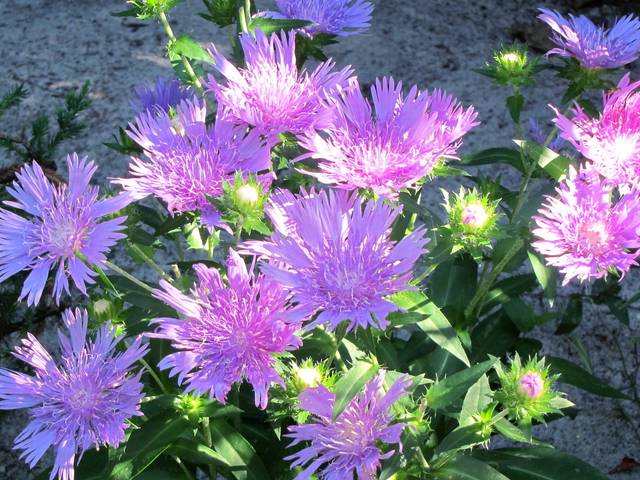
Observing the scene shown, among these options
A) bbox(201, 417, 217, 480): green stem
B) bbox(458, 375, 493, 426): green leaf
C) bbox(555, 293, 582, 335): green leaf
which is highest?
bbox(458, 375, 493, 426): green leaf

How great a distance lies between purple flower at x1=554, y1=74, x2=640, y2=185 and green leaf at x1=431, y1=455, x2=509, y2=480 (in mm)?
A: 572

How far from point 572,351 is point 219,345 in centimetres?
166

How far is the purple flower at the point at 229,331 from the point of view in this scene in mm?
1364

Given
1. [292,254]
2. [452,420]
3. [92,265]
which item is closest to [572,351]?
[452,420]

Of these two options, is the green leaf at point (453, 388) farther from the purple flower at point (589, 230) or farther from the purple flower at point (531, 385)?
the purple flower at point (589, 230)

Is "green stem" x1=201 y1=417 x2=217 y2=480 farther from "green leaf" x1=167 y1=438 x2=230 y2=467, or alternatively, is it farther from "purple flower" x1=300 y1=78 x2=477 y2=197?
"purple flower" x1=300 y1=78 x2=477 y2=197

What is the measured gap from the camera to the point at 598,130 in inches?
62.3

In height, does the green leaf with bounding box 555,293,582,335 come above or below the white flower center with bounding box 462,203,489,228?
below

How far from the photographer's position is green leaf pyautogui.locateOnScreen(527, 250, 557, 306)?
159cm

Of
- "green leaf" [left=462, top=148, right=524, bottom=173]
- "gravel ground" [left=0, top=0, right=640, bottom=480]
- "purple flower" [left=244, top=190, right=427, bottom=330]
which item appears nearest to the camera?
"purple flower" [left=244, top=190, right=427, bottom=330]

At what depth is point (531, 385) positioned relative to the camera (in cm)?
142

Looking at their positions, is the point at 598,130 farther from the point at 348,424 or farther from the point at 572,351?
the point at 572,351

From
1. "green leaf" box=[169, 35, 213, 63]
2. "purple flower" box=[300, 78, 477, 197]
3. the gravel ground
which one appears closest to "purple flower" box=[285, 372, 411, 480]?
"purple flower" box=[300, 78, 477, 197]

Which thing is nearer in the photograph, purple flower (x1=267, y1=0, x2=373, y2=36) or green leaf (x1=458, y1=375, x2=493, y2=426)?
green leaf (x1=458, y1=375, x2=493, y2=426)
